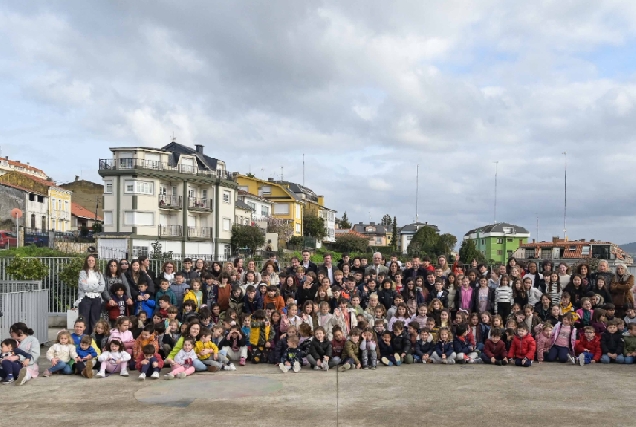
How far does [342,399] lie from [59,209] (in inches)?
2576

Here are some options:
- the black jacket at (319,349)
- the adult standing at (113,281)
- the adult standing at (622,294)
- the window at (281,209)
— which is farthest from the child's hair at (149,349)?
the window at (281,209)

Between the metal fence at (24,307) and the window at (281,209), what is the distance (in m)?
66.4

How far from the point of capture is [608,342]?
10.7 meters

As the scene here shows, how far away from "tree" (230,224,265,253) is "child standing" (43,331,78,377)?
46.4 metres

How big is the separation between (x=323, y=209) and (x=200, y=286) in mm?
84331

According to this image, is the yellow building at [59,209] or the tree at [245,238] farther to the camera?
the yellow building at [59,209]

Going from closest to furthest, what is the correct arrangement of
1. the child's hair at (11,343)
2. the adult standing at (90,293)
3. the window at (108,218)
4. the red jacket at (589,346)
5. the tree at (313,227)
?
the child's hair at (11,343)
the red jacket at (589,346)
the adult standing at (90,293)
the window at (108,218)
the tree at (313,227)

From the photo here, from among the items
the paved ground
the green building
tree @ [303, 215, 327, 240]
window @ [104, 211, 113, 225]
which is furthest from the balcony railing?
the green building

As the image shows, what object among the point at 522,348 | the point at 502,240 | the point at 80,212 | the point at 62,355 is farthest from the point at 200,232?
the point at 502,240

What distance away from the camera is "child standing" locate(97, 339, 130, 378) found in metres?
9.41

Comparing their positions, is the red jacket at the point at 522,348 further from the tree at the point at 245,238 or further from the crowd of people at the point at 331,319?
the tree at the point at 245,238

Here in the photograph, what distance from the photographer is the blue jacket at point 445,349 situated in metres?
10.6

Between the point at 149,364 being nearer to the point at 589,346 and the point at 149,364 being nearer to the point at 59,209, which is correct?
the point at 589,346

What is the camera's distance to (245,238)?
186 ft
